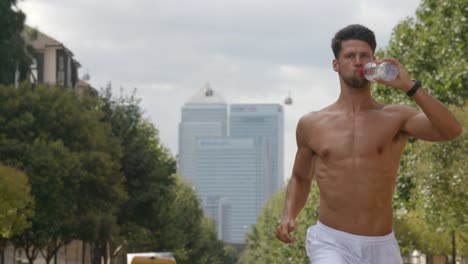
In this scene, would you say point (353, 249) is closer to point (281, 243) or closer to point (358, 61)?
point (358, 61)

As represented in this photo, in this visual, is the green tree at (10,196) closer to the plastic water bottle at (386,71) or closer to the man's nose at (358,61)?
the man's nose at (358,61)

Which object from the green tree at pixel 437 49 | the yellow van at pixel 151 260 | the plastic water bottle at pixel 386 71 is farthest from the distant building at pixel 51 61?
the plastic water bottle at pixel 386 71

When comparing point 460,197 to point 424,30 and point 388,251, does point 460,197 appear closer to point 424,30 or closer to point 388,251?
point 424,30

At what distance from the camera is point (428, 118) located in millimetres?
8578

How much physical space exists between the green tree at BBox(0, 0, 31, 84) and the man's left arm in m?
48.8

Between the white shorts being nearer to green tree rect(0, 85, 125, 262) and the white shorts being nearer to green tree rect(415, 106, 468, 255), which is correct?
green tree rect(415, 106, 468, 255)

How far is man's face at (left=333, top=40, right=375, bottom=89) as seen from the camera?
8.79 metres

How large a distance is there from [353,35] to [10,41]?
50.3m

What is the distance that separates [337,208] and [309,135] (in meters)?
0.56

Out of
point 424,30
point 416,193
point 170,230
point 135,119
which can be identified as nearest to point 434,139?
point 416,193

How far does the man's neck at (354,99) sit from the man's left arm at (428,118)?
0.31m

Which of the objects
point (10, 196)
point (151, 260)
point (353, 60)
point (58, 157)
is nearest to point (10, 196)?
point (10, 196)

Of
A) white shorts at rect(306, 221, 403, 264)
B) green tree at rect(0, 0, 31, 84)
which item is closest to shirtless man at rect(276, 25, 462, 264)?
white shorts at rect(306, 221, 403, 264)

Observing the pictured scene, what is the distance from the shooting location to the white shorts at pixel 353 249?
8.75 m
